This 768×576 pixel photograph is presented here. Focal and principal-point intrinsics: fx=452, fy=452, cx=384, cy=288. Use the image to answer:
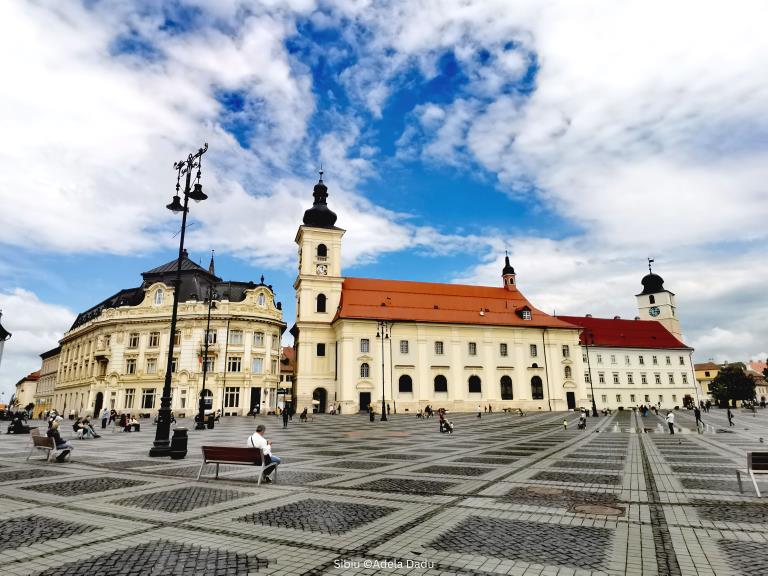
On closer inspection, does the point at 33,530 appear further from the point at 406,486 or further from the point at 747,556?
the point at 747,556

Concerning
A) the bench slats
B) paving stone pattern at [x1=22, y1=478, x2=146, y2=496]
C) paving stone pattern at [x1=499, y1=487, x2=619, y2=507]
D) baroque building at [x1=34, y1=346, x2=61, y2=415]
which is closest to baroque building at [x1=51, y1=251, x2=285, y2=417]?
baroque building at [x1=34, y1=346, x2=61, y2=415]

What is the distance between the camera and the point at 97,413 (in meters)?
54.0

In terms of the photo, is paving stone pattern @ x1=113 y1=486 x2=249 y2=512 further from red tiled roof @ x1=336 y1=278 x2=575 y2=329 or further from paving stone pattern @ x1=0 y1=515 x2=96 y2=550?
red tiled roof @ x1=336 y1=278 x2=575 y2=329

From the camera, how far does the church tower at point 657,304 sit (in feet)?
301

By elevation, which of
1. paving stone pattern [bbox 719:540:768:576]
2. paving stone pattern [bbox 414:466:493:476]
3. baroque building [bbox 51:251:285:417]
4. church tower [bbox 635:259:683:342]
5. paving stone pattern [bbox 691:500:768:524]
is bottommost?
paving stone pattern [bbox 414:466:493:476]

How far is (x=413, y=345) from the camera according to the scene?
5644 cm

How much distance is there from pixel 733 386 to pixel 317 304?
78.7m

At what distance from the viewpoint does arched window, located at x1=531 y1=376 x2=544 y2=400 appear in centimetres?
5991

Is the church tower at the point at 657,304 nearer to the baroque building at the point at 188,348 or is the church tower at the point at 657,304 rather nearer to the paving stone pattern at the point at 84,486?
the baroque building at the point at 188,348

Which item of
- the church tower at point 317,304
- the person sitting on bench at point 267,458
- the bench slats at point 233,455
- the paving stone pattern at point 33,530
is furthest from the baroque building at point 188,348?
the paving stone pattern at point 33,530

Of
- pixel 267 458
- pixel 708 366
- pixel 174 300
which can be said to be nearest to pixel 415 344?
pixel 174 300

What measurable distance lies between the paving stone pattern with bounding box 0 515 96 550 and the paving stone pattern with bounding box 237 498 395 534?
2380mm

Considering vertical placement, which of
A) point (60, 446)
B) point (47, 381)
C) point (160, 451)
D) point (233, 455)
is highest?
point (47, 381)

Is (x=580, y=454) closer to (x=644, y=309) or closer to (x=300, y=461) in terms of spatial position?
(x=300, y=461)
